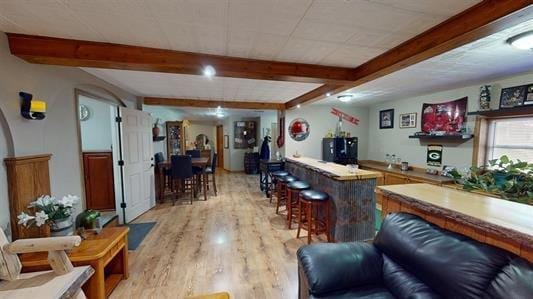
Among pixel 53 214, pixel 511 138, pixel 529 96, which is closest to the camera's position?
pixel 53 214

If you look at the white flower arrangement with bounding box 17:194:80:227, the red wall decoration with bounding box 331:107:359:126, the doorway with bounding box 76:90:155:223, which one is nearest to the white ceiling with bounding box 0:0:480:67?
the white flower arrangement with bounding box 17:194:80:227

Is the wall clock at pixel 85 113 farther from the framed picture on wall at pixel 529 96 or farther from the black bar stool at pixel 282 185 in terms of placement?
the framed picture on wall at pixel 529 96

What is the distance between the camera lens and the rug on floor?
310cm

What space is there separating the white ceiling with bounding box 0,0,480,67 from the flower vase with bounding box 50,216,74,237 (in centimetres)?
160

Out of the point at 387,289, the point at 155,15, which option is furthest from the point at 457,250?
the point at 155,15

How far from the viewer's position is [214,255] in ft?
9.23

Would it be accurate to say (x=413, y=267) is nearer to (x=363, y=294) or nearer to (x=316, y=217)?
(x=363, y=294)

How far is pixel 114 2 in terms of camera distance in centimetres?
144

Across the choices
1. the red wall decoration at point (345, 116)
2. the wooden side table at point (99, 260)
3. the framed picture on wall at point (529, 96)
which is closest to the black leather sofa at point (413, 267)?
the wooden side table at point (99, 260)

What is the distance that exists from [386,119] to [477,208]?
4.40m

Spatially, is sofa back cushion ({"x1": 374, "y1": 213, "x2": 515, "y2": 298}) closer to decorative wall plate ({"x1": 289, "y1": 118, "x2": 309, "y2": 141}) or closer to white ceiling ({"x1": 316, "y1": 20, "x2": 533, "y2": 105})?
white ceiling ({"x1": 316, "y1": 20, "x2": 533, "y2": 105})

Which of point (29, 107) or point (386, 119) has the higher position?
point (386, 119)

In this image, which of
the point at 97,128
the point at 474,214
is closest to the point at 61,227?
the point at 97,128

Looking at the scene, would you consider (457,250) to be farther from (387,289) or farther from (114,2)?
(114,2)
